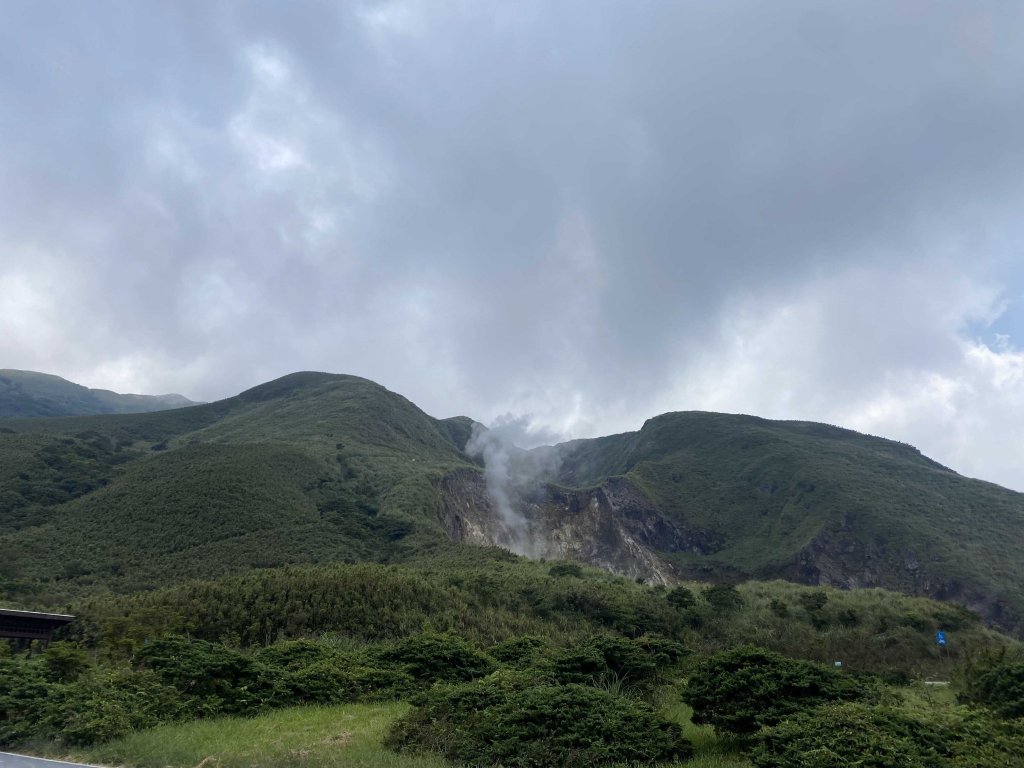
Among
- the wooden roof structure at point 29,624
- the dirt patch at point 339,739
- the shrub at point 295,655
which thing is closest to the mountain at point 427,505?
the wooden roof structure at point 29,624

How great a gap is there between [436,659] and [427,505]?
51.0 m

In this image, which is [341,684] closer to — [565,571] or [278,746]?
[278,746]

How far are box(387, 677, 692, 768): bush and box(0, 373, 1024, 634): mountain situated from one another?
3136 centimetres

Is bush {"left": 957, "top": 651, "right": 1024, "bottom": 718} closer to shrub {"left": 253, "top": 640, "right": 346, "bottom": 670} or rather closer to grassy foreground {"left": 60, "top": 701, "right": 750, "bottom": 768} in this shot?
grassy foreground {"left": 60, "top": 701, "right": 750, "bottom": 768}

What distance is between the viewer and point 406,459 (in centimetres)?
8731

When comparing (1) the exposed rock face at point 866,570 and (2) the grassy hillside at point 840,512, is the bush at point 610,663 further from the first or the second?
(1) the exposed rock face at point 866,570

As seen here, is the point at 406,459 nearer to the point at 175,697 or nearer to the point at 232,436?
the point at 232,436

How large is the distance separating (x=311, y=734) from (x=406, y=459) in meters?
78.2

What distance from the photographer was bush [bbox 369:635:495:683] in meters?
14.1

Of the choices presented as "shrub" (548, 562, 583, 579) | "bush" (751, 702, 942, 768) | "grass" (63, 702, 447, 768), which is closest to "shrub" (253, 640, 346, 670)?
"grass" (63, 702, 447, 768)

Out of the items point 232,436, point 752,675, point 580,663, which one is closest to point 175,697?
point 580,663

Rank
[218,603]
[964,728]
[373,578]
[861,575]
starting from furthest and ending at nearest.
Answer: [861,575]
[373,578]
[218,603]
[964,728]

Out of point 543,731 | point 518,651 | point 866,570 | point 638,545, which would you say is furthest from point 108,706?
point 866,570

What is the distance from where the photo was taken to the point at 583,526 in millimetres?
83375
